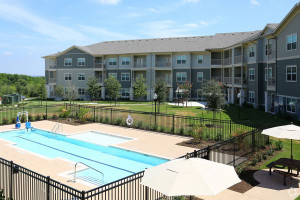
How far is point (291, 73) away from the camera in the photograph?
26.8m

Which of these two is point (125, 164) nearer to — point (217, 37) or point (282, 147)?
point (282, 147)

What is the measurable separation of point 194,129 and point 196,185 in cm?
1264

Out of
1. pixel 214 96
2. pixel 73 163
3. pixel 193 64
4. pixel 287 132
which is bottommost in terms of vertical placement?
pixel 73 163

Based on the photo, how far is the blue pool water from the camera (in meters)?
13.8

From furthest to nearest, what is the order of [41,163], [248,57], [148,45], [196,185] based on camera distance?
[148,45] → [248,57] → [41,163] → [196,185]

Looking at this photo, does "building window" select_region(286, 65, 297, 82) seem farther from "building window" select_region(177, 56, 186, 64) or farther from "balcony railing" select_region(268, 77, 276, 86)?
"building window" select_region(177, 56, 186, 64)

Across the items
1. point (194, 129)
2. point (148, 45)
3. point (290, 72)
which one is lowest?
point (194, 129)

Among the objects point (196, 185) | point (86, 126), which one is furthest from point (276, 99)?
point (196, 185)

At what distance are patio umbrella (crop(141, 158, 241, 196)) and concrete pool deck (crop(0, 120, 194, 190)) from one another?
556 cm

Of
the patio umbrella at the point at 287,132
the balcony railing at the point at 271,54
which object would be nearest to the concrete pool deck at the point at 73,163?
the patio umbrella at the point at 287,132

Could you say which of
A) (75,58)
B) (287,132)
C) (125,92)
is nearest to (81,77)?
(75,58)

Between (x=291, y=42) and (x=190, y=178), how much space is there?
83.7 ft

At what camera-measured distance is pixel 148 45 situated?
175 feet

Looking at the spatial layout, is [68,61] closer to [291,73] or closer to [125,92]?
[125,92]
